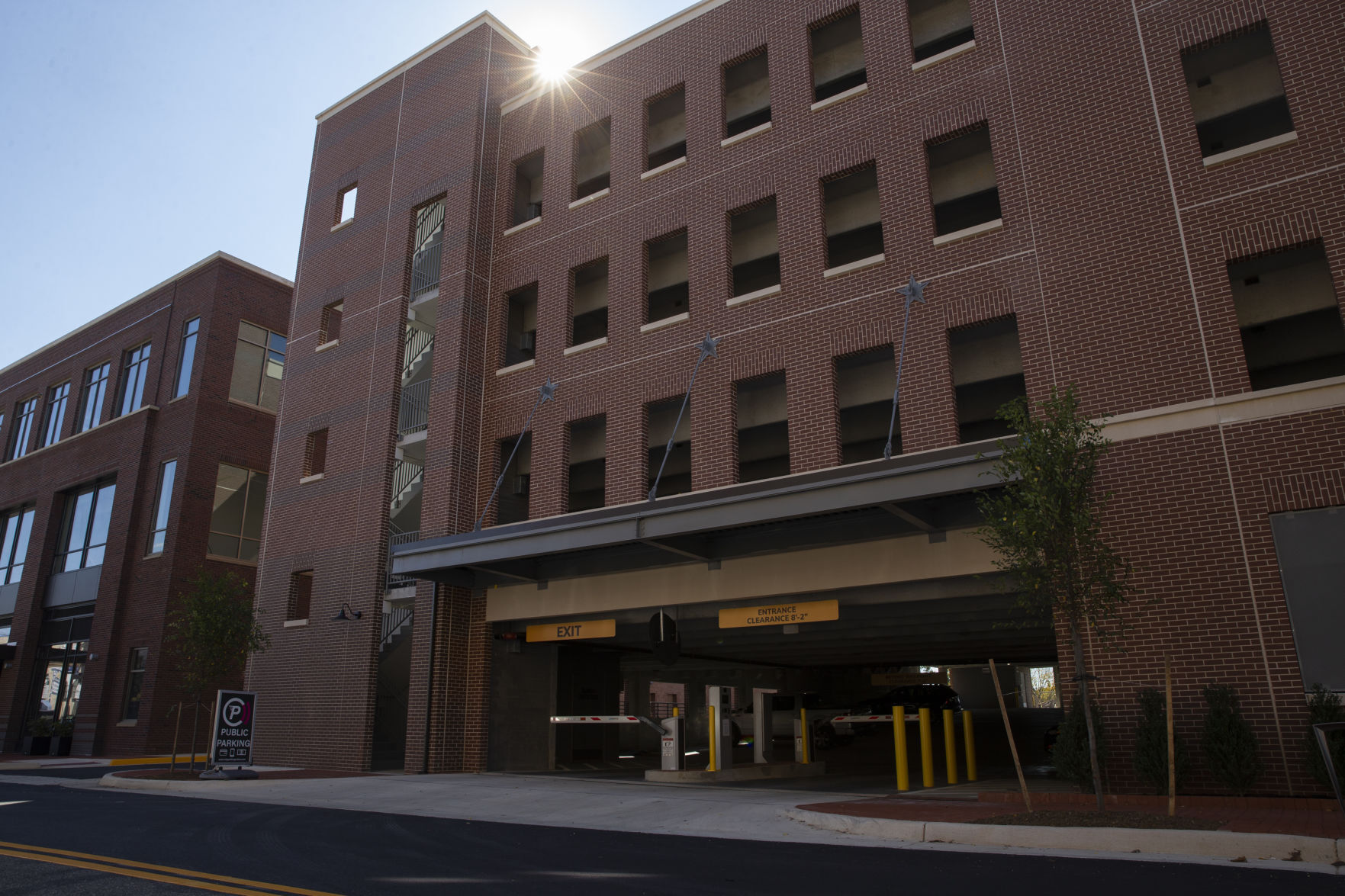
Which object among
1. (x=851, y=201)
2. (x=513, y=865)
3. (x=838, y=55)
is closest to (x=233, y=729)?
(x=513, y=865)

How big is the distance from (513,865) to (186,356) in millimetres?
31972

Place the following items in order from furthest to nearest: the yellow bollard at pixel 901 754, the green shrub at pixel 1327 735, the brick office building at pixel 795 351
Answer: the yellow bollard at pixel 901 754, the brick office building at pixel 795 351, the green shrub at pixel 1327 735

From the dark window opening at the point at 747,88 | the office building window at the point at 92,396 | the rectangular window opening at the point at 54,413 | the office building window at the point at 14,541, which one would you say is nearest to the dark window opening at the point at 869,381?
the dark window opening at the point at 747,88

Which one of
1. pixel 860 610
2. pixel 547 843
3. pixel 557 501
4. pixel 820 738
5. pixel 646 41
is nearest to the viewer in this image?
pixel 547 843

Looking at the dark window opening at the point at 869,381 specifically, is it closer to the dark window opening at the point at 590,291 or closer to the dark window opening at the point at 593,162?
the dark window opening at the point at 590,291

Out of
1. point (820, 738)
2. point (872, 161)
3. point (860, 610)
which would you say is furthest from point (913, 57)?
point (820, 738)

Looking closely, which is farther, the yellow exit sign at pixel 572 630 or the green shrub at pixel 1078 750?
the yellow exit sign at pixel 572 630

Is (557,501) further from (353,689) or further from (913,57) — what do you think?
(913,57)

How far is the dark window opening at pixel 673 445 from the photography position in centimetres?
2183

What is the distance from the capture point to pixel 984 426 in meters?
21.6

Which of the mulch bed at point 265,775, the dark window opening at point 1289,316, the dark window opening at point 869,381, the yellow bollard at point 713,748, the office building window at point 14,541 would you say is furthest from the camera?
the office building window at point 14,541

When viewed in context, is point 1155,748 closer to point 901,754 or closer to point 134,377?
point 901,754

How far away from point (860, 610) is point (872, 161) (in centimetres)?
884

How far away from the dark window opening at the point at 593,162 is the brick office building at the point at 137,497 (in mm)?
16784
